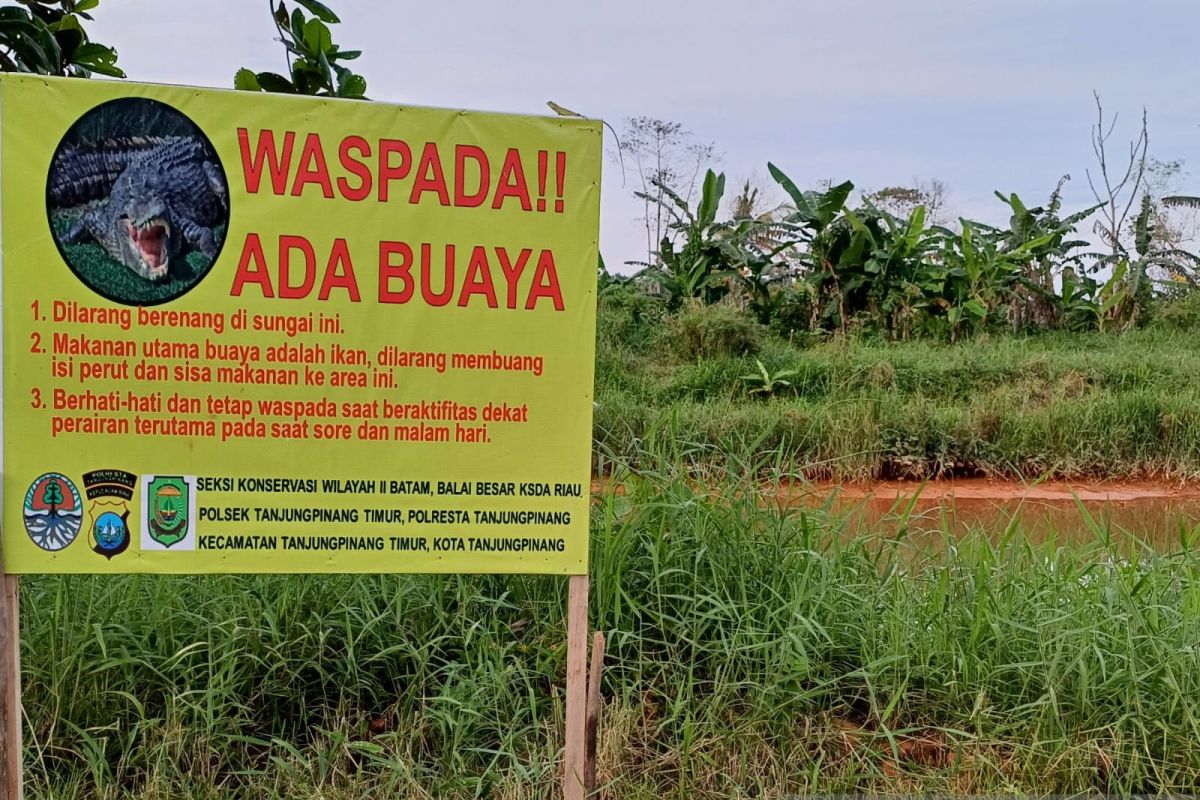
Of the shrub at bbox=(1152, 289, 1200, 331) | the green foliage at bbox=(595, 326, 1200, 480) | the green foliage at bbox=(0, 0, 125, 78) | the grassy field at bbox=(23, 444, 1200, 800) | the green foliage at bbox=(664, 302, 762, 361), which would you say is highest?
the green foliage at bbox=(0, 0, 125, 78)

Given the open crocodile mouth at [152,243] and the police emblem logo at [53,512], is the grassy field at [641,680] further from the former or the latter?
the open crocodile mouth at [152,243]

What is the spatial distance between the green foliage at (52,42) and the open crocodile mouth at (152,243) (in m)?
1.29

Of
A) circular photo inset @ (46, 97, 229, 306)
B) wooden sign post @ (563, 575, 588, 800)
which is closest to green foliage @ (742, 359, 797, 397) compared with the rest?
wooden sign post @ (563, 575, 588, 800)

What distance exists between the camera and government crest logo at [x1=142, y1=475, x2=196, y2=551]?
6.95 feet

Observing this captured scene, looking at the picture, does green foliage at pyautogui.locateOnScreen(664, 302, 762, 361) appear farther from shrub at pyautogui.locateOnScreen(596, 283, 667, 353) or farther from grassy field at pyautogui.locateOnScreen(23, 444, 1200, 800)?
grassy field at pyautogui.locateOnScreen(23, 444, 1200, 800)

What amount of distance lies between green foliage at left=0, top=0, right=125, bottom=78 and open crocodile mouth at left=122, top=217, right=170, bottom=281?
1285mm

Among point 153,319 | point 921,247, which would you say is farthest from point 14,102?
point 921,247

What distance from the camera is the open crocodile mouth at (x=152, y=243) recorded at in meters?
2.11

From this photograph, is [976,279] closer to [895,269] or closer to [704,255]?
[895,269]

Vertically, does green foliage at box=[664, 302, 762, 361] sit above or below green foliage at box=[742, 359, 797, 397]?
above

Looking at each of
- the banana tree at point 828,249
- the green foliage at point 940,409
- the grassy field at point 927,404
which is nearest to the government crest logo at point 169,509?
the grassy field at point 927,404

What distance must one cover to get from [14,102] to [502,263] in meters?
1.13

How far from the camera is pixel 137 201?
6.97 feet

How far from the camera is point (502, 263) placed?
2.22 m
